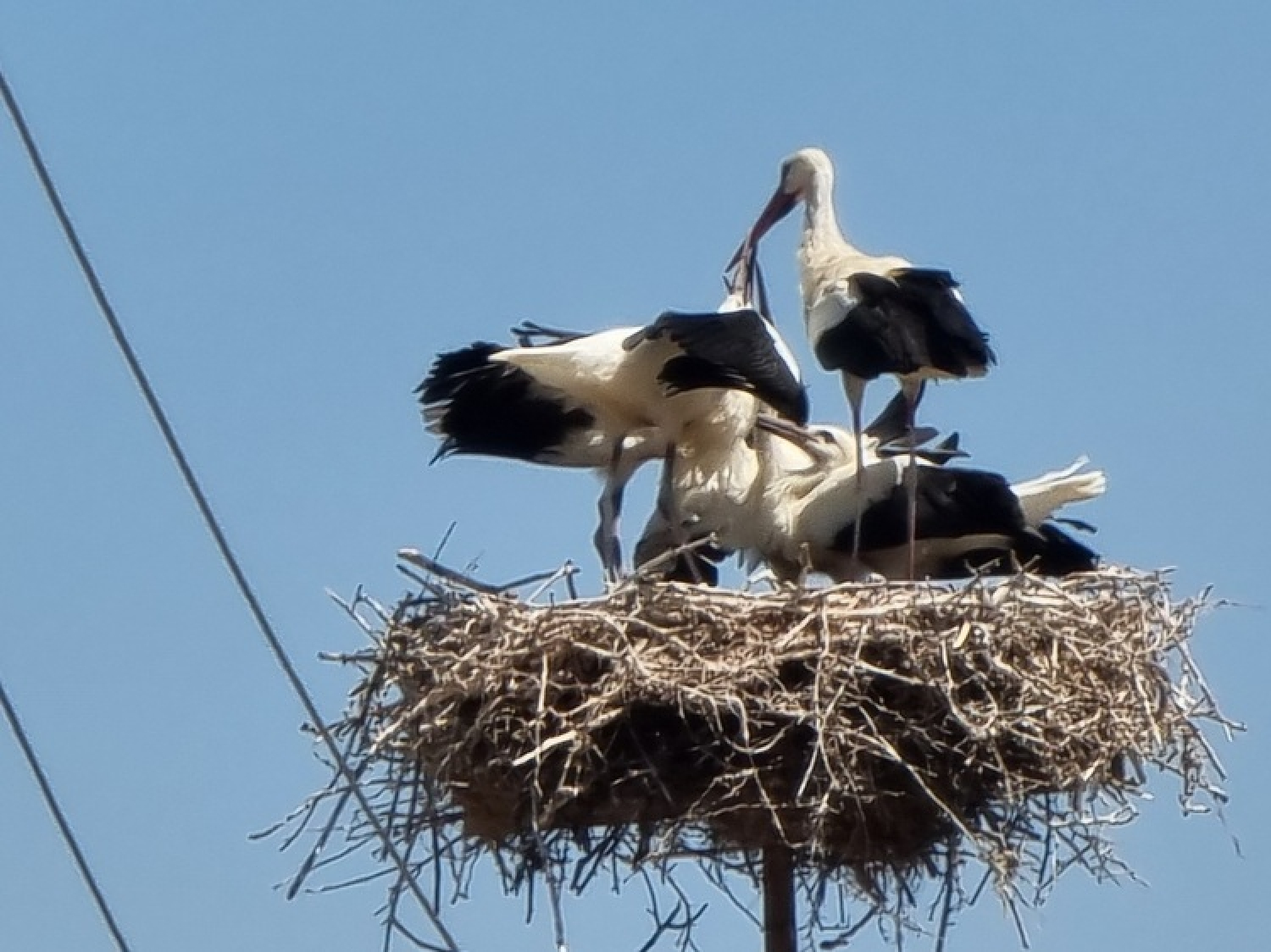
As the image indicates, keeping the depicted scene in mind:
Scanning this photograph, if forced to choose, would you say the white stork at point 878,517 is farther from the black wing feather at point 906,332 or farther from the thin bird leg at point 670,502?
the black wing feather at point 906,332

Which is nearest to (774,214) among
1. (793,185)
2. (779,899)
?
(793,185)

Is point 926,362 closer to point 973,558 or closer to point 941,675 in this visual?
point 973,558

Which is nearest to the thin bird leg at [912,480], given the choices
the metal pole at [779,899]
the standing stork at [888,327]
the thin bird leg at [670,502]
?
the standing stork at [888,327]

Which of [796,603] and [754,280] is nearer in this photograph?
[796,603]

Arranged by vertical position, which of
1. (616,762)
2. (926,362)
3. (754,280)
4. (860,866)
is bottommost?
(860,866)

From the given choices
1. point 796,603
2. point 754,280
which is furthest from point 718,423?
point 796,603

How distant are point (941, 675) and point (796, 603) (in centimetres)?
39

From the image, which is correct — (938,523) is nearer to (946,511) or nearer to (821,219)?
(946,511)

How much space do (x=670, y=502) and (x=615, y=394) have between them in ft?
1.37

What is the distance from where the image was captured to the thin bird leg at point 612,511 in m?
8.26

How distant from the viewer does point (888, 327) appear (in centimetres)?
749

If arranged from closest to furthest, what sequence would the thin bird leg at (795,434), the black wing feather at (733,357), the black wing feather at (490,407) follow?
the black wing feather at (733,357), the black wing feather at (490,407), the thin bird leg at (795,434)

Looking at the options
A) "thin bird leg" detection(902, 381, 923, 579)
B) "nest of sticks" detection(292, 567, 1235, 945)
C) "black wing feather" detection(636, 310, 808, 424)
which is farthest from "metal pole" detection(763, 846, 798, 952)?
"black wing feather" detection(636, 310, 808, 424)

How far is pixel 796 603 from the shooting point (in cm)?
653
